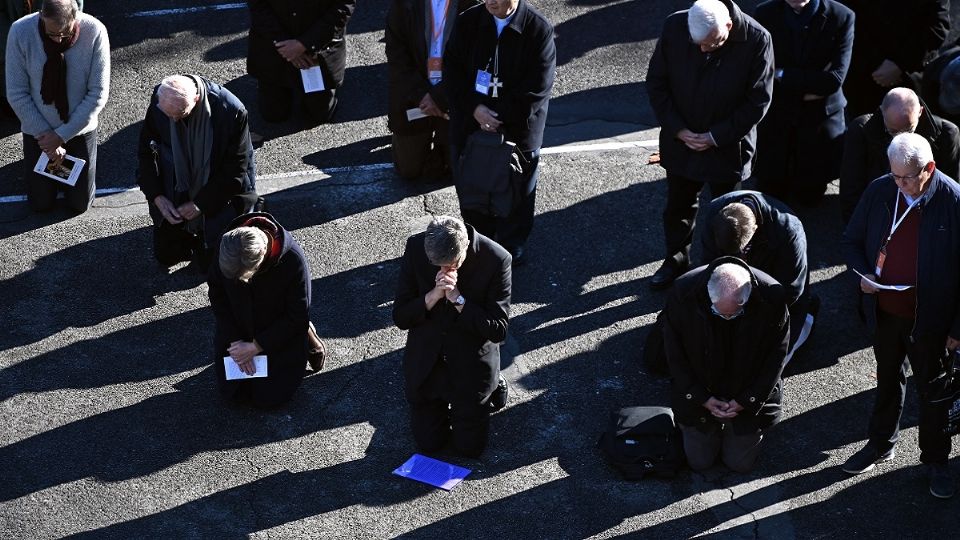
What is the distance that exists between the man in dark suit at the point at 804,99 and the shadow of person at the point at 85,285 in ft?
14.0

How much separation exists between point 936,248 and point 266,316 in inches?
151

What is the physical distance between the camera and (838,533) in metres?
7.09

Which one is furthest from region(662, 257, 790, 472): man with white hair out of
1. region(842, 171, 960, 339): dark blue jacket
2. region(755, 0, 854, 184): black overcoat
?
region(755, 0, 854, 184): black overcoat

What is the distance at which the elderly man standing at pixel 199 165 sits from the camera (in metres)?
8.78

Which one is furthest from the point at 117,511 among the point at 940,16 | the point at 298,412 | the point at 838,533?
the point at 940,16

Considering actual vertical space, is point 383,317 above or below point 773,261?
below

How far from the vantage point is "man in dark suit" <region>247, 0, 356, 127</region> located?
10422 mm

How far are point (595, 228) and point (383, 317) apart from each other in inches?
72.6

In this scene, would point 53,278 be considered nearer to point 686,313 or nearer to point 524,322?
point 524,322

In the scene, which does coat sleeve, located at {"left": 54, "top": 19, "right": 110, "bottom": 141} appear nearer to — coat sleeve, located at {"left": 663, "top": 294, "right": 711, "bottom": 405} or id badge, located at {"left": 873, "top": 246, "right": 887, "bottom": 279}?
coat sleeve, located at {"left": 663, "top": 294, "right": 711, "bottom": 405}

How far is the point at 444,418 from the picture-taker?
7.69 metres

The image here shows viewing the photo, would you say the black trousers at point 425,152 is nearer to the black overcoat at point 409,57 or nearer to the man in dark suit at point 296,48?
the black overcoat at point 409,57

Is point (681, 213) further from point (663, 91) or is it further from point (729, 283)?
point (729, 283)

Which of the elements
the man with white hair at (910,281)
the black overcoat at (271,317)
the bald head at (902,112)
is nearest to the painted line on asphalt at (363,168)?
the black overcoat at (271,317)
